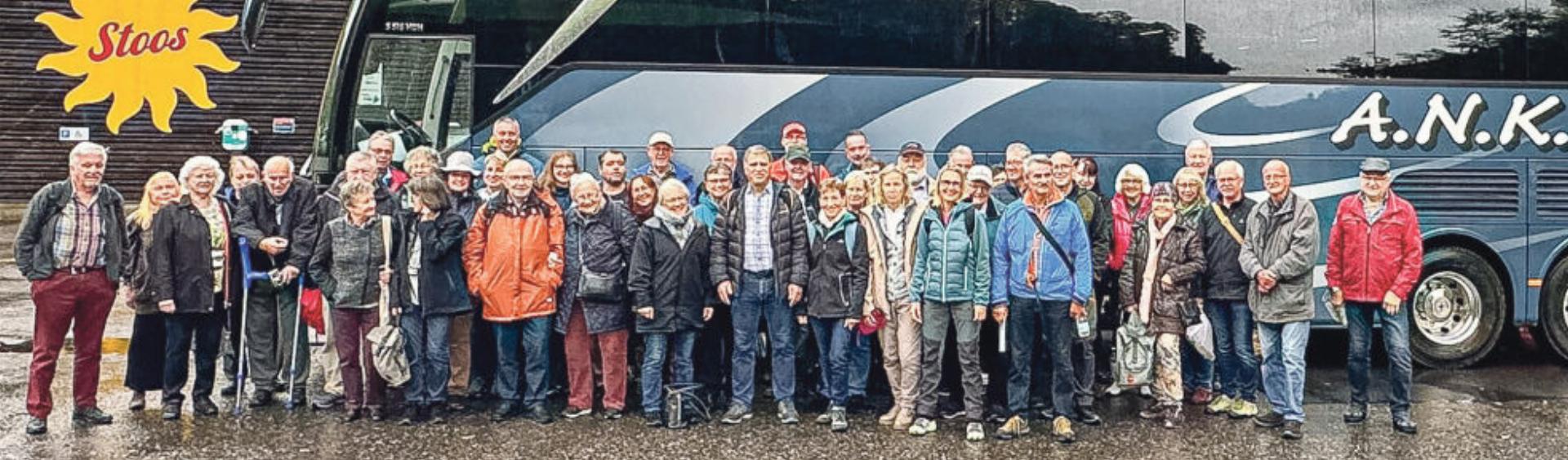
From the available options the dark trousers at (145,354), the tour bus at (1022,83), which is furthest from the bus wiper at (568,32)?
the dark trousers at (145,354)

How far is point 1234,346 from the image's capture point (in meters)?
7.79

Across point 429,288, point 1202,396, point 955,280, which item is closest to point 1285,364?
point 1202,396

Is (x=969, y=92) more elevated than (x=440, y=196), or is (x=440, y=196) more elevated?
(x=969, y=92)

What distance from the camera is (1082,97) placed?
9.46 meters

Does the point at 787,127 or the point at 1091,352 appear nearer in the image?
the point at 1091,352

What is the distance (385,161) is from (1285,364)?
17.8 ft

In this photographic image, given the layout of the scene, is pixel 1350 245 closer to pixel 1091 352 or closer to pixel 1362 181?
pixel 1362 181

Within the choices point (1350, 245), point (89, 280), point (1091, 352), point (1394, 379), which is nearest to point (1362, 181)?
point (1350, 245)

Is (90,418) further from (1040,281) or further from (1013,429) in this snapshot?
(1040,281)

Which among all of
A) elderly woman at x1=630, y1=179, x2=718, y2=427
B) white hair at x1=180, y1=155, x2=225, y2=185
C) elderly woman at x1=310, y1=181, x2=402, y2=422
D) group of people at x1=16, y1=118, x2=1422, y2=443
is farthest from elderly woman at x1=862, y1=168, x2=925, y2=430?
white hair at x1=180, y1=155, x2=225, y2=185

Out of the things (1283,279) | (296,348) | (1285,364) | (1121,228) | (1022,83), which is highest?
(1022,83)

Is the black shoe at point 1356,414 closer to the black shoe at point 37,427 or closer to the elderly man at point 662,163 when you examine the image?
the elderly man at point 662,163

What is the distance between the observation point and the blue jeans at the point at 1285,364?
7328 mm

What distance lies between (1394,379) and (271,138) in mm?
19272
